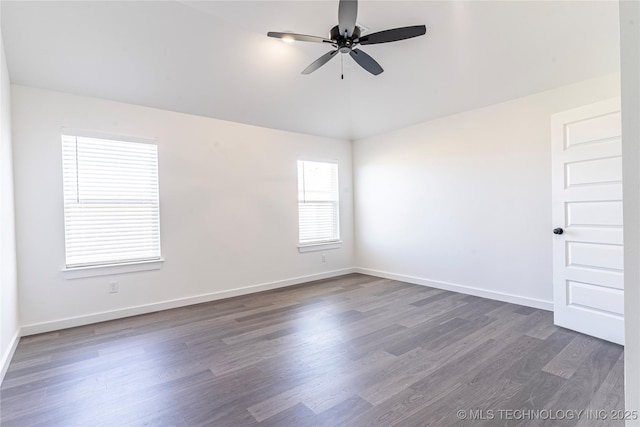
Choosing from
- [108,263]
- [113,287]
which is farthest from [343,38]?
[113,287]

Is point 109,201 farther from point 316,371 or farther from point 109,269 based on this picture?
point 316,371

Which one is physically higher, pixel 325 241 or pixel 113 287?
pixel 325 241

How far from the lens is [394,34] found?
2.48 m

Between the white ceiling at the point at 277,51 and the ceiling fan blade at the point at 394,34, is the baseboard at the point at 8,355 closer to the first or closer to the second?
the white ceiling at the point at 277,51

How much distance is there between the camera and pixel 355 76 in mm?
4078

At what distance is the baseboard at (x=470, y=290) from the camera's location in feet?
12.2

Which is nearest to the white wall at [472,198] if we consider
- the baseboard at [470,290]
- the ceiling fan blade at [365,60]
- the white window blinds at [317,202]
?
the baseboard at [470,290]

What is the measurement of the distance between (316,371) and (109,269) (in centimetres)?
278

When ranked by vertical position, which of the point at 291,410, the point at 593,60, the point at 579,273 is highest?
the point at 593,60

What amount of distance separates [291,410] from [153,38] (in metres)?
3.47

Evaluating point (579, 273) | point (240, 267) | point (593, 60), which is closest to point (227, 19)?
point (240, 267)

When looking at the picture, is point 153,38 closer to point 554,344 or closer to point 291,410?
point 291,410

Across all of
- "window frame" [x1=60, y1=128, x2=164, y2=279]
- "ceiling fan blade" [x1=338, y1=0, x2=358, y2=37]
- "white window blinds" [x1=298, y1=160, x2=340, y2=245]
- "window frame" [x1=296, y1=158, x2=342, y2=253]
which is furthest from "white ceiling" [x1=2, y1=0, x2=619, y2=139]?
"white window blinds" [x1=298, y1=160, x2=340, y2=245]

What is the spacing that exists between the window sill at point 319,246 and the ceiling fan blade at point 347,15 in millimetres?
3561
